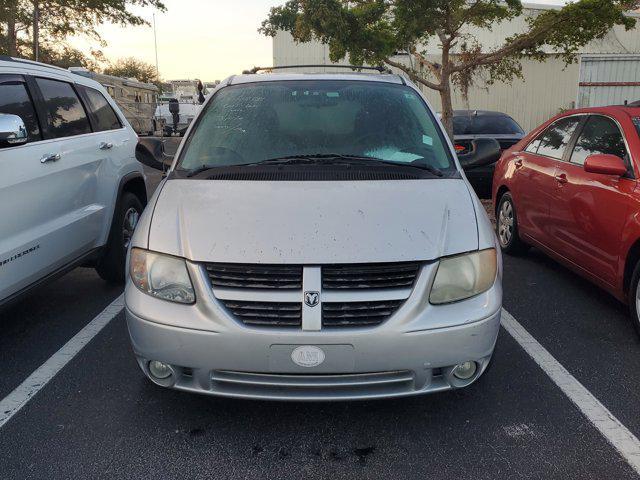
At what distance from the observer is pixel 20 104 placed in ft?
13.2

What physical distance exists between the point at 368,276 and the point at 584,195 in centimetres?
272

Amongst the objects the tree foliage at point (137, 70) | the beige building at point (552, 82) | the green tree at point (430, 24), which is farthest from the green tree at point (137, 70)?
the green tree at point (430, 24)

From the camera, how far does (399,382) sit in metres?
2.70

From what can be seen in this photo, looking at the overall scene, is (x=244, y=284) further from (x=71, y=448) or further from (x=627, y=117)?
(x=627, y=117)

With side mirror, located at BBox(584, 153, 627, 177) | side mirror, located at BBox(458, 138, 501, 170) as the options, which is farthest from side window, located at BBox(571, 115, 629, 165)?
side mirror, located at BBox(458, 138, 501, 170)

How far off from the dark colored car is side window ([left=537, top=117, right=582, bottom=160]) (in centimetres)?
358

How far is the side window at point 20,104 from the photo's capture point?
12.7 ft

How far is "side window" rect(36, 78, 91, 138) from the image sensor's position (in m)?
4.36

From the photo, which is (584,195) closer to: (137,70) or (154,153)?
(154,153)

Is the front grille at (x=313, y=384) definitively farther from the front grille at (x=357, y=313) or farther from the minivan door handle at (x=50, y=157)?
the minivan door handle at (x=50, y=157)

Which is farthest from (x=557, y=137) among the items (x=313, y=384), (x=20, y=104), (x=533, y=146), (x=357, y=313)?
(x=20, y=104)

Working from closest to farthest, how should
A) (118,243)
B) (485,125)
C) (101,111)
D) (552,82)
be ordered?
1. (118,243)
2. (101,111)
3. (485,125)
4. (552,82)

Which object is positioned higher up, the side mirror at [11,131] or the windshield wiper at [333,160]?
the side mirror at [11,131]

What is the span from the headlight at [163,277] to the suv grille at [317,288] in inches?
5.8
